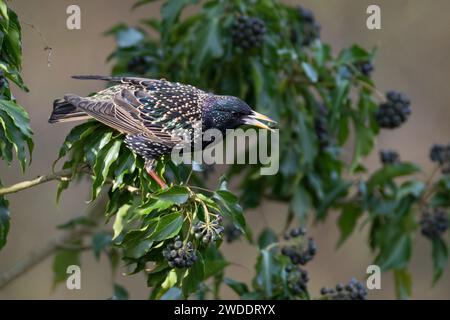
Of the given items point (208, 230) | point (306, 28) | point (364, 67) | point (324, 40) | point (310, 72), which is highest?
point (324, 40)

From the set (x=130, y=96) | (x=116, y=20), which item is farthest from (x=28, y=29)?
(x=130, y=96)

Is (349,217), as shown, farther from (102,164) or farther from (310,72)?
(102,164)

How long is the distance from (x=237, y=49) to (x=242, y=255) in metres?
4.33

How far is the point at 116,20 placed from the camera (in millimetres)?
10648

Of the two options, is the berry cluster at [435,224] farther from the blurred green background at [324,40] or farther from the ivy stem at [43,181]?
the blurred green background at [324,40]

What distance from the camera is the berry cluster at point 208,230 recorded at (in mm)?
4109

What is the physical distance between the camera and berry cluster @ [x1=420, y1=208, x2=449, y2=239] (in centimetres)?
658

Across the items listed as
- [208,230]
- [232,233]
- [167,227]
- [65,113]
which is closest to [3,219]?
[65,113]

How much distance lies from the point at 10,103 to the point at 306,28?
331 centimetres

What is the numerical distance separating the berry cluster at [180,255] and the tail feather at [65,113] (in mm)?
1164

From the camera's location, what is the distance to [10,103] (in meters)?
4.28

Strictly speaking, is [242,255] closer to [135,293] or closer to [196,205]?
[135,293]

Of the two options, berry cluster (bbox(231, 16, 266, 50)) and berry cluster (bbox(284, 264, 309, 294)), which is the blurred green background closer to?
berry cluster (bbox(231, 16, 266, 50))

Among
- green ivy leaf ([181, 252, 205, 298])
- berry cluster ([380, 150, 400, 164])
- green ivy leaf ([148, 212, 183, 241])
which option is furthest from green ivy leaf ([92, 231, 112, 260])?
green ivy leaf ([148, 212, 183, 241])
